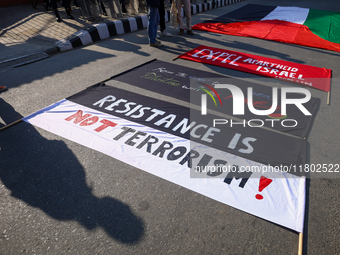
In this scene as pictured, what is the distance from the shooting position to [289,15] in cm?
920

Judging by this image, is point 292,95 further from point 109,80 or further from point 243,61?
point 109,80

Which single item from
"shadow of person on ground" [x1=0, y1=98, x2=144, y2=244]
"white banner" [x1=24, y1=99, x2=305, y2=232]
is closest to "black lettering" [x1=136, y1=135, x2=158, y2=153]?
"white banner" [x1=24, y1=99, x2=305, y2=232]

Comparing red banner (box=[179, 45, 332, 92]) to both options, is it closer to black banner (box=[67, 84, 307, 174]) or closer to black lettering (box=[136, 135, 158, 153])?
black banner (box=[67, 84, 307, 174])

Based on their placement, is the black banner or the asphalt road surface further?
the black banner

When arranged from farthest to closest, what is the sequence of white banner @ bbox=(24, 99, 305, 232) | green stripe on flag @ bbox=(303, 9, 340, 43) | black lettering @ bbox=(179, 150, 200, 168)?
green stripe on flag @ bbox=(303, 9, 340, 43) < black lettering @ bbox=(179, 150, 200, 168) < white banner @ bbox=(24, 99, 305, 232)

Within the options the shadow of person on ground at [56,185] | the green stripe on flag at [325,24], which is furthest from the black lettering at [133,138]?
the green stripe on flag at [325,24]

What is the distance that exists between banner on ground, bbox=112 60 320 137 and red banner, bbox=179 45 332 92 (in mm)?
608

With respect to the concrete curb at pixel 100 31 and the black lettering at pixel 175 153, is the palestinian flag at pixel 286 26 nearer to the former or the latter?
the concrete curb at pixel 100 31

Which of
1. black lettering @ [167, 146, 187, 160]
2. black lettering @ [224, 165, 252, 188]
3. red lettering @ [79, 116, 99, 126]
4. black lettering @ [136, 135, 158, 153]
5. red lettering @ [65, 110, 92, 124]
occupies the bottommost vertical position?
black lettering @ [224, 165, 252, 188]

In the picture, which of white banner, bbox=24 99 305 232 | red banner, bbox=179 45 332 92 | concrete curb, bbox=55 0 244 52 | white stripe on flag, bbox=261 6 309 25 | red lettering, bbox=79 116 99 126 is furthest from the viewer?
white stripe on flag, bbox=261 6 309 25

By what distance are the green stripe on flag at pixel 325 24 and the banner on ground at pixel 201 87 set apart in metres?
4.51

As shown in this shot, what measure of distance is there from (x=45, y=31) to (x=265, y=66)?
6611 millimetres

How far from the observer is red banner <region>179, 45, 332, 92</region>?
13.3 feet

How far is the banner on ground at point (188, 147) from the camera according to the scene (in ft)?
6.53
